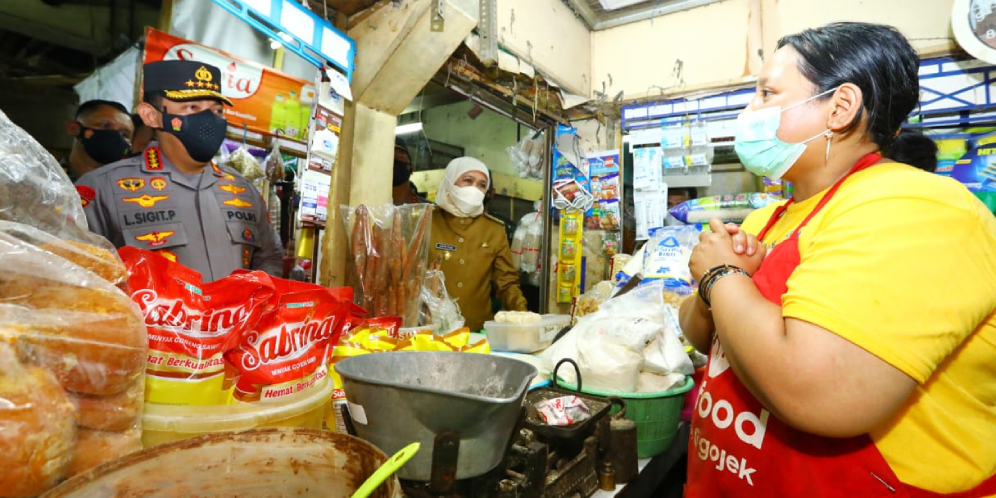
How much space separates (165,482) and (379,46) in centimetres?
213

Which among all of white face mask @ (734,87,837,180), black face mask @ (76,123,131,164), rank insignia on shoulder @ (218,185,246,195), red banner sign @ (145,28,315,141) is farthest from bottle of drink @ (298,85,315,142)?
white face mask @ (734,87,837,180)

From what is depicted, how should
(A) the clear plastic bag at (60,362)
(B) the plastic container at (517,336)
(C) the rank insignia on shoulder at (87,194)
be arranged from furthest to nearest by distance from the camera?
1. (B) the plastic container at (517,336)
2. (C) the rank insignia on shoulder at (87,194)
3. (A) the clear plastic bag at (60,362)

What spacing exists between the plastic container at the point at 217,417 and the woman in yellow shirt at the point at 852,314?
795 mm

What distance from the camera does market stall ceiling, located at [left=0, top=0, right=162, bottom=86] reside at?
3795mm

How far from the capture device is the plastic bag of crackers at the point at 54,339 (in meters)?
0.47

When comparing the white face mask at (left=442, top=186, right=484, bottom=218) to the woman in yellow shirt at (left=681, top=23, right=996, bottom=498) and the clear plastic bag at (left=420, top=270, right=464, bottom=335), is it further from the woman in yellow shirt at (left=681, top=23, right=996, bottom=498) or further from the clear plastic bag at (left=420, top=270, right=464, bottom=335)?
the woman in yellow shirt at (left=681, top=23, right=996, bottom=498)

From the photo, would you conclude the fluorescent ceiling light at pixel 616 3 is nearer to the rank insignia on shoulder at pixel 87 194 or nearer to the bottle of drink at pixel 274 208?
the bottle of drink at pixel 274 208

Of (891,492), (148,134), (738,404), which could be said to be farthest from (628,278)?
(148,134)

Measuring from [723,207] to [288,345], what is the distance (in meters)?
3.10

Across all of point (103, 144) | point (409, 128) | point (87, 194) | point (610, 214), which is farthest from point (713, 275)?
point (409, 128)

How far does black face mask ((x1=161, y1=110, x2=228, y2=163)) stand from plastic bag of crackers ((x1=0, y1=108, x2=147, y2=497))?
4.00 ft

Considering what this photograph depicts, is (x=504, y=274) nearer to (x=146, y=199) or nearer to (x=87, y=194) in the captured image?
(x=146, y=199)

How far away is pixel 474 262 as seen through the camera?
3.40 metres

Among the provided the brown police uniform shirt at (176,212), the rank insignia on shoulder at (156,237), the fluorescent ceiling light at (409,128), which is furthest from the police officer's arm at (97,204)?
the fluorescent ceiling light at (409,128)
